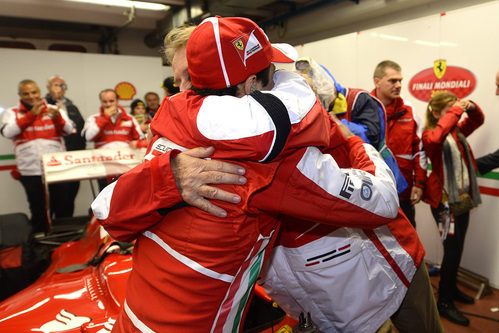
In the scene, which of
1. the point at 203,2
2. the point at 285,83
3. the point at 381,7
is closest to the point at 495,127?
the point at 381,7

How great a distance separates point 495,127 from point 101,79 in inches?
250

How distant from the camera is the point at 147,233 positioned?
3.37ft

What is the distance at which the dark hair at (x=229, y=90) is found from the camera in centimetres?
101

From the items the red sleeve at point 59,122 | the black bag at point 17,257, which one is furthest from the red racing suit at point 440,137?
the red sleeve at point 59,122

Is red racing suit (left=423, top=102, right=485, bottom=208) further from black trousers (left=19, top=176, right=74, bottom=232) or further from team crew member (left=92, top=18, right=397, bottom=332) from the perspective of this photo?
black trousers (left=19, top=176, right=74, bottom=232)

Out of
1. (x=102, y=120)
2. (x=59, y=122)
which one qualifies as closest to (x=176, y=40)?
(x=102, y=120)

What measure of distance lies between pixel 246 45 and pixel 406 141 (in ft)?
9.48

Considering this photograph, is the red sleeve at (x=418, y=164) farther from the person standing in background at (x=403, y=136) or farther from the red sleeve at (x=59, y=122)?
the red sleeve at (x=59, y=122)

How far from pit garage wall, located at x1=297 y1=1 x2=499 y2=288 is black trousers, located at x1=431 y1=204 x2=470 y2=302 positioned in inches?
22.1

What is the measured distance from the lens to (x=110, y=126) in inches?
213

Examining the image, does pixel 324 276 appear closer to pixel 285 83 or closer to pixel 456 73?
pixel 285 83

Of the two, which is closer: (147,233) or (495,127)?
(147,233)

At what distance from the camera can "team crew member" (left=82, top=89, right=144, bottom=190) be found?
17.3 feet

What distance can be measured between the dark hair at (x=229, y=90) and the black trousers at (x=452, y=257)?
269cm
